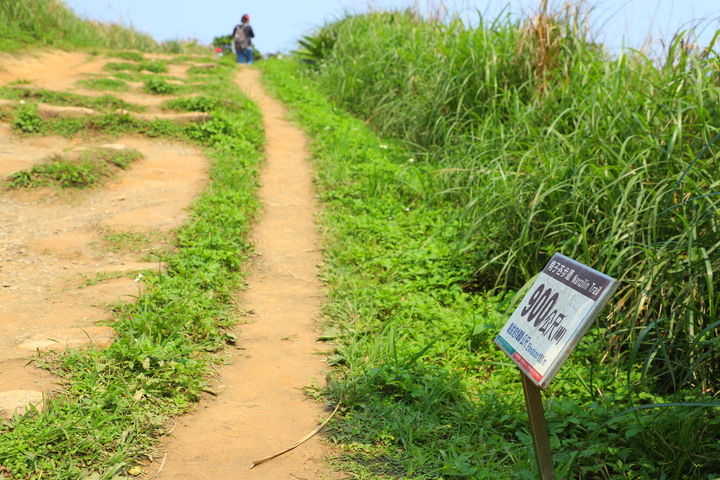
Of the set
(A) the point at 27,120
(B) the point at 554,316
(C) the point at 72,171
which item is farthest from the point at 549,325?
(A) the point at 27,120

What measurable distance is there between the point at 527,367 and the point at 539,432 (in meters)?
0.24

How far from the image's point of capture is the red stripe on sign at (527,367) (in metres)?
1.90

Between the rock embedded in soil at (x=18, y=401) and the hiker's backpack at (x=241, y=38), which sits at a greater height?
the hiker's backpack at (x=241, y=38)

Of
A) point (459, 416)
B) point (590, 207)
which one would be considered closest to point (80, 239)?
point (459, 416)

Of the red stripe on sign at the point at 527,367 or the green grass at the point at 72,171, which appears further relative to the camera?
the green grass at the point at 72,171

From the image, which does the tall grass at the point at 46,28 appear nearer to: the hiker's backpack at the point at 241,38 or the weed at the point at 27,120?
the hiker's backpack at the point at 241,38

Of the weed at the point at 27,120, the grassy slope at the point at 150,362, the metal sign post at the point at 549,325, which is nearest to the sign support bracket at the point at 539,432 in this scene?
the metal sign post at the point at 549,325

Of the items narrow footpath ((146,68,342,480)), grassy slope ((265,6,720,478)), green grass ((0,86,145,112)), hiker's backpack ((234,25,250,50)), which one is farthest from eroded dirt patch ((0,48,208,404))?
hiker's backpack ((234,25,250,50))

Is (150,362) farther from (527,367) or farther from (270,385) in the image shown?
(527,367)

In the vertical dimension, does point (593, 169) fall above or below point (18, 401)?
above

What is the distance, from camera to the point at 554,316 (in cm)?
197

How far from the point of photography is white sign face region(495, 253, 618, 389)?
183 cm

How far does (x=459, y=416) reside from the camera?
2.64 meters

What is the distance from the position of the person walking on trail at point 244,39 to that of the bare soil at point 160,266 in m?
8.46
